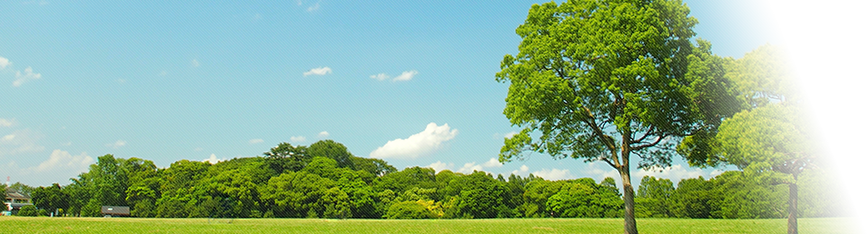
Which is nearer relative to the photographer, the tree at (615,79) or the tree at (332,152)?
the tree at (615,79)

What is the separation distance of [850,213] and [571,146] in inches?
2219

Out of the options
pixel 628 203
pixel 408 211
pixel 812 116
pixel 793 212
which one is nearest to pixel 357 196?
pixel 408 211

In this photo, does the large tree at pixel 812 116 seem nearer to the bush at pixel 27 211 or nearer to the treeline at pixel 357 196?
the treeline at pixel 357 196

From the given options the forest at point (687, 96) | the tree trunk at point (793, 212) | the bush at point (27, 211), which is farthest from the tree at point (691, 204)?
the bush at point (27, 211)

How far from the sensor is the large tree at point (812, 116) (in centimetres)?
1466

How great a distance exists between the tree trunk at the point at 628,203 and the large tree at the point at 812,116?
12.6 feet

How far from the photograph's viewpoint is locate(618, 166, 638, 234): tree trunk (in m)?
20.1

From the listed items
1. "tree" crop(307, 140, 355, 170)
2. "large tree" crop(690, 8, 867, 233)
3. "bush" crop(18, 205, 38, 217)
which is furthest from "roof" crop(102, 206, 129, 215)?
"large tree" crop(690, 8, 867, 233)

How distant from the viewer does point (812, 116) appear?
50.6 ft

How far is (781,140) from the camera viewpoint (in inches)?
715

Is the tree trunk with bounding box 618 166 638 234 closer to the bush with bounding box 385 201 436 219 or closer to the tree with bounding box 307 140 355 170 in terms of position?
the bush with bounding box 385 201 436 219

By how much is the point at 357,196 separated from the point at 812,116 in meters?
57.7

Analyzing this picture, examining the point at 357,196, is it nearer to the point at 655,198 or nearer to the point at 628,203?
the point at 655,198

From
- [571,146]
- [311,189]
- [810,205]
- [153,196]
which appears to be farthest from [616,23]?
[153,196]
